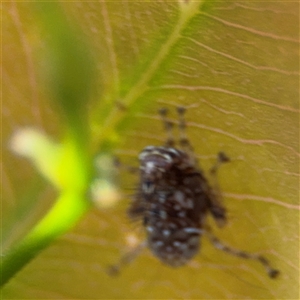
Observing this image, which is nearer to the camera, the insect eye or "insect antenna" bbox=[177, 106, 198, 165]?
"insect antenna" bbox=[177, 106, 198, 165]

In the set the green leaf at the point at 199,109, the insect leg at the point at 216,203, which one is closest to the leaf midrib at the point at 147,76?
the green leaf at the point at 199,109

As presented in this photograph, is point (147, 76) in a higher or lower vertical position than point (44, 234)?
higher

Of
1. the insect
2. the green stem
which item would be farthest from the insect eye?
the green stem

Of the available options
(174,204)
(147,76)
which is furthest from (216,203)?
(147,76)

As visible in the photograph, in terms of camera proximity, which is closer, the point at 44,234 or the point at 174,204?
the point at 44,234

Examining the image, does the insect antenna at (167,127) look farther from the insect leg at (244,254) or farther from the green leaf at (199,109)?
the insect leg at (244,254)

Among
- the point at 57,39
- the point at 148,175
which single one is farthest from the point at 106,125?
the point at 57,39

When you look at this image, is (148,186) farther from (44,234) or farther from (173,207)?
(44,234)

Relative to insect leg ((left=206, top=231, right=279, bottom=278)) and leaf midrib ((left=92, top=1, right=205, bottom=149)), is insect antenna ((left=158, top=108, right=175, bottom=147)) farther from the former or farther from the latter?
insect leg ((left=206, top=231, right=279, bottom=278))
